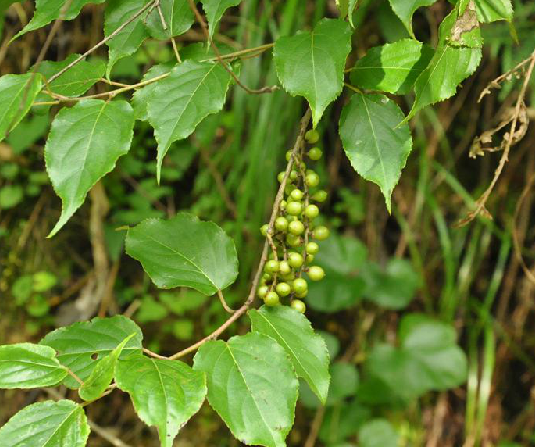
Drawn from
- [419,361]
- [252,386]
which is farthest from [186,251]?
[419,361]

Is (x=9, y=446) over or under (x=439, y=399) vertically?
over

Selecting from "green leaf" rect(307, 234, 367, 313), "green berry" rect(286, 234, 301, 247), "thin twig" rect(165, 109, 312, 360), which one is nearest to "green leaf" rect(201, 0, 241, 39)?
"thin twig" rect(165, 109, 312, 360)

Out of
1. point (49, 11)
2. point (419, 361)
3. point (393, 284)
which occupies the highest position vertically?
point (49, 11)

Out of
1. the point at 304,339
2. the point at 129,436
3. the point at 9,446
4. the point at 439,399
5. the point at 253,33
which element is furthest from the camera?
the point at 439,399

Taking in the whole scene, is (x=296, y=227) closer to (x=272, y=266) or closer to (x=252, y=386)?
(x=272, y=266)

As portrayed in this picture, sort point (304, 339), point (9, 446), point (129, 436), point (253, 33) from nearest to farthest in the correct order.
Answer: point (9, 446)
point (304, 339)
point (253, 33)
point (129, 436)

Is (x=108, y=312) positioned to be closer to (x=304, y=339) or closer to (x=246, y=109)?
(x=246, y=109)

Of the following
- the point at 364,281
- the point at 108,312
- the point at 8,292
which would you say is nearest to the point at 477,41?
the point at 364,281
